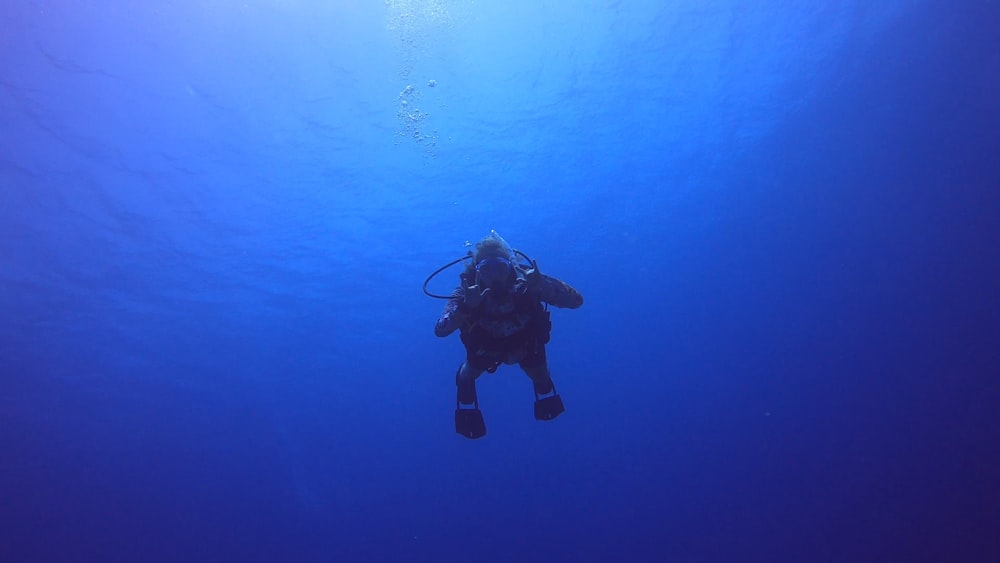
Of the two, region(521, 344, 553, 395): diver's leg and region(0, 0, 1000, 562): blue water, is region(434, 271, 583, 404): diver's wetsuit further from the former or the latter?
region(0, 0, 1000, 562): blue water

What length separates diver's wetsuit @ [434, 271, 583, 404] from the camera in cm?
557

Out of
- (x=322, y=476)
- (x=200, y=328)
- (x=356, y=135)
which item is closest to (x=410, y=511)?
(x=322, y=476)

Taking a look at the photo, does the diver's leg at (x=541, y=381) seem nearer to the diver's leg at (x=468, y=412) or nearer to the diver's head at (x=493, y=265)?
the diver's leg at (x=468, y=412)

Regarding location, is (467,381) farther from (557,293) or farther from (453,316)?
(557,293)

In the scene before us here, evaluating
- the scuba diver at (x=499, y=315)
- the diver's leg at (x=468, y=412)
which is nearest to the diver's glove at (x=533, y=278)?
the scuba diver at (x=499, y=315)

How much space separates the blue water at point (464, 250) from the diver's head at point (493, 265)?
7.54 metres

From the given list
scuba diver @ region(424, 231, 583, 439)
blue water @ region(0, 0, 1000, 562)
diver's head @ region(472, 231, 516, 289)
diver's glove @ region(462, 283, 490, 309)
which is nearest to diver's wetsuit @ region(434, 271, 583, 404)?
scuba diver @ region(424, 231, 583, 439)

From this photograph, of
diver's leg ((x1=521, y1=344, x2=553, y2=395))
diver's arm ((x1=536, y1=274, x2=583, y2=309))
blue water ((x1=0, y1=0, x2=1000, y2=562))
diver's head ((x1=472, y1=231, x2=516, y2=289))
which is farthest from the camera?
blue water ((x1=0, y1=0, x2=1000, y2=562))

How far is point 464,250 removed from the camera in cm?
1844

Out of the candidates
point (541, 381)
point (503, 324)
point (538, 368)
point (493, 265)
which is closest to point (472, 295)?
point (493, 265)

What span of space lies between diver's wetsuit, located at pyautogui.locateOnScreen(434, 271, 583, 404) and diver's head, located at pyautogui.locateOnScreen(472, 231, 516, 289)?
5.3 inches

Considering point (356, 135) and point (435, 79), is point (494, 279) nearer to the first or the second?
point (435, 79)

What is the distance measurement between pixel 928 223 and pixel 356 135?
3506cm

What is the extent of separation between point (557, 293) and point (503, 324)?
0.77 meters
